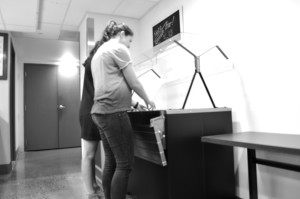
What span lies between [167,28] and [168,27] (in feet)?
0.08

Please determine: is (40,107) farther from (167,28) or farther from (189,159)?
(189,159)

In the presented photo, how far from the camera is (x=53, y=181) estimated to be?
2980 mm

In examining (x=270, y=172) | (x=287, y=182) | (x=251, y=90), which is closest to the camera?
(x=287, y=182)

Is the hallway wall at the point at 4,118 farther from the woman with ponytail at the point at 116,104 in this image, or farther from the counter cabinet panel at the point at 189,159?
the woman with ponytail at the point at 116,104

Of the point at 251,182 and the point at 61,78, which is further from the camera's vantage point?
the point at 61,78

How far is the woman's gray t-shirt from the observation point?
4.93ft

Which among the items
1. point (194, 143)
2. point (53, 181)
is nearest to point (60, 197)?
point (53, 181)

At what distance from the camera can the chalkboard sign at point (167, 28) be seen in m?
2.78

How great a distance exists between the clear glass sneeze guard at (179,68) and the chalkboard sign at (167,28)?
7.4 inches

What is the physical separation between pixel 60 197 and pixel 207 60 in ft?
6.17

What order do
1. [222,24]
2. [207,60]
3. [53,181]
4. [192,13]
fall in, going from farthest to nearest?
1. [53,181]
2. [192,13]
3. [207,60]
4. [222,24]

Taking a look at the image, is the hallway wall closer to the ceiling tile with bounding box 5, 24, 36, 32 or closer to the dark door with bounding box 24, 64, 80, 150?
the ceiling tile with bounding box 5, 24, 36, 32

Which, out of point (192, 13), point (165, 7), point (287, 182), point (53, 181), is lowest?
Answer: point (53, 181)

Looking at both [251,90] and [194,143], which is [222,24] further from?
[194,143]
